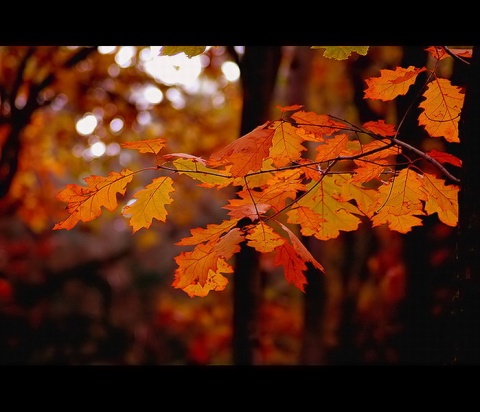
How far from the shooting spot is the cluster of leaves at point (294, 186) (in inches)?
57.7

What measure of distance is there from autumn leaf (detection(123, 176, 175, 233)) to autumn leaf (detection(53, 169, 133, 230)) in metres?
0.09

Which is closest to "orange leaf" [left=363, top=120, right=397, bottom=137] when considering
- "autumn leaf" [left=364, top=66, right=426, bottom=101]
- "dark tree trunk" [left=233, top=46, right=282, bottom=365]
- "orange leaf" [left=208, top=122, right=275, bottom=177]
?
"autumn leaf" [left=364, top=66, right=426, bottom=101]

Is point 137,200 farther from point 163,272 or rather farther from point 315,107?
point 163,272

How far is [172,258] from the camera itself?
506cm

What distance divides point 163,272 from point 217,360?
19.1 ft

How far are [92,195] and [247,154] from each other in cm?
58

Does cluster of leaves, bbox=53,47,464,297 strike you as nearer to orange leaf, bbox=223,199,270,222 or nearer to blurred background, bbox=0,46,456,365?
orange leaf, bbox=223,199,270,222

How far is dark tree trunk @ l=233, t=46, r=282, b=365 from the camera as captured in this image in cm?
282

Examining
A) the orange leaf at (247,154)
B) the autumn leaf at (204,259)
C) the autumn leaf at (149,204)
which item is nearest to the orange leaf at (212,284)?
the autumn leaf at (204,259)

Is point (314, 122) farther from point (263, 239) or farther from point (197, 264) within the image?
point (197, 264)

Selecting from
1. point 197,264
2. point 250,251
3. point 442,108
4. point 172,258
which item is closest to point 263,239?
point 197,264

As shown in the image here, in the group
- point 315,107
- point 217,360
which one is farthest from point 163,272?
point 315,107

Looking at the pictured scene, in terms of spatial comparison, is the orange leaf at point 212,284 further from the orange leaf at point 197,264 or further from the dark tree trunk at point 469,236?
the dark tree trunk at point 469,236

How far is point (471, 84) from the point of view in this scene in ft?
4.48
